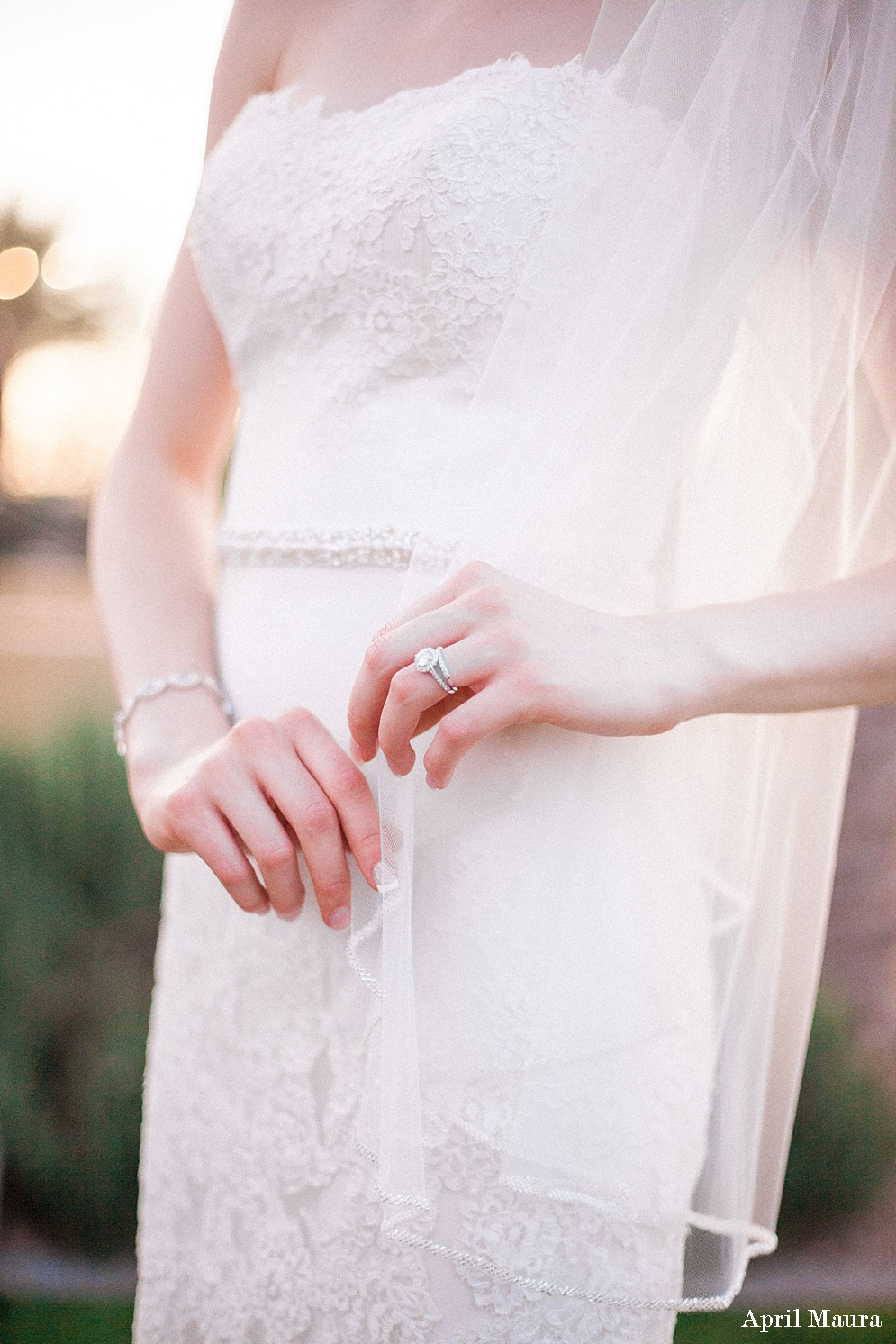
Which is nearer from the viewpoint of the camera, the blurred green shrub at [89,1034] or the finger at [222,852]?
the finger at [222,852]

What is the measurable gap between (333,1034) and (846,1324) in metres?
2.91

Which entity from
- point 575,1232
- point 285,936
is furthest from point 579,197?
point 575,1232

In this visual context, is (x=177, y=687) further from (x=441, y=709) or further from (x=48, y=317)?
(x=48, y=317)

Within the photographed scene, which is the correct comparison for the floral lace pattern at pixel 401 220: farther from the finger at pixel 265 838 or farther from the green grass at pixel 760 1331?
the green grass at pixel 760 1331

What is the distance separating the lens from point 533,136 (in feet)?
3.35

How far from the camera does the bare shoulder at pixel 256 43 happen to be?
4.31ft

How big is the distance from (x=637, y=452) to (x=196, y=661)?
0.55 m

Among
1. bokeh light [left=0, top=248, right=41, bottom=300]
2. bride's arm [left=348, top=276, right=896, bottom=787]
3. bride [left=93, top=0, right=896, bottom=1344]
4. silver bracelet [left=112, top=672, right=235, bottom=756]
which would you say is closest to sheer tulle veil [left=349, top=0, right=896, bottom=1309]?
bride [left=93, top=0, right=896, bottom=1344]

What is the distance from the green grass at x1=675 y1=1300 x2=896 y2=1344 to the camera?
3.04 metres

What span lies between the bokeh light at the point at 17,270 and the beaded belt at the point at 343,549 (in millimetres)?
7180

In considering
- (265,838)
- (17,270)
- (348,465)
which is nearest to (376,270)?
(348,465)

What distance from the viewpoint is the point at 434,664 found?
783 millimetres

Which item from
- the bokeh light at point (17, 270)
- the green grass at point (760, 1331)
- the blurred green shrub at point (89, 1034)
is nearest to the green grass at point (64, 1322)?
the blurred green shrub at point (89, 1034)

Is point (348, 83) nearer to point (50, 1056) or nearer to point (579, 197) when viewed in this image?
point (579, 197)
